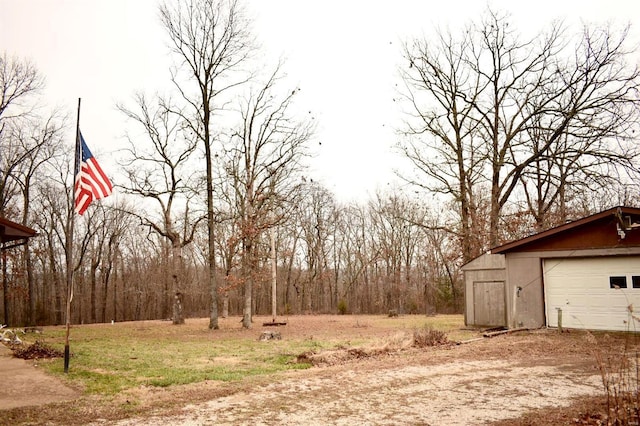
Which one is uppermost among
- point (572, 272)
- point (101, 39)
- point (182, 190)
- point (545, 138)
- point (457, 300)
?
point (101, 39)

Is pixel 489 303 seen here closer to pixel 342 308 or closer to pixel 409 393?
pixel 409 393

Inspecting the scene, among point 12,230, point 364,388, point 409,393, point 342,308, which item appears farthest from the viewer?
point 342,308

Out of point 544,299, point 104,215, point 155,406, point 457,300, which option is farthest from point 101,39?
point 457,300

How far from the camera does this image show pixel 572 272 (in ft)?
49.5

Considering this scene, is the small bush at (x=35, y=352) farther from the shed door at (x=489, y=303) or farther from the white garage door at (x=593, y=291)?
the shed door at (x=489, y=303)

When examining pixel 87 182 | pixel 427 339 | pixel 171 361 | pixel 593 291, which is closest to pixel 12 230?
pixel 87 182

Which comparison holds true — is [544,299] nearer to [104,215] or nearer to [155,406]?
[155,406]

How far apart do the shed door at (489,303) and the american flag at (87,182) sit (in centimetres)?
1463

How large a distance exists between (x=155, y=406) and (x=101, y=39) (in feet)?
45.7

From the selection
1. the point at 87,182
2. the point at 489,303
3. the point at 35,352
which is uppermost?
the point at 87,182

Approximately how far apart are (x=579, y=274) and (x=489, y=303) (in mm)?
4444

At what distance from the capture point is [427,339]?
1325 centimetres

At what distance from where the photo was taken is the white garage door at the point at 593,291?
1400 cm

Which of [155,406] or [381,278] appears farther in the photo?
[381,278]
